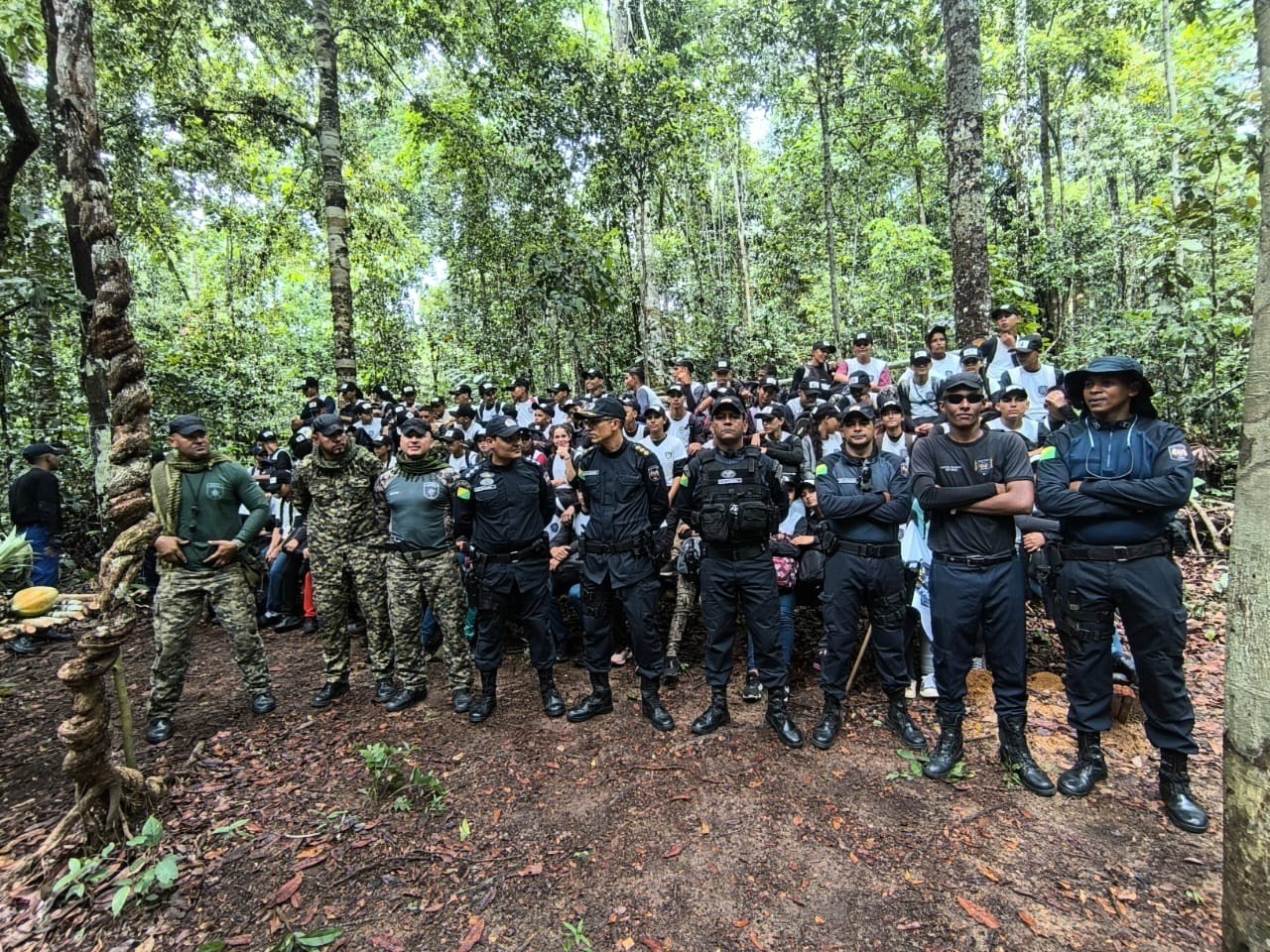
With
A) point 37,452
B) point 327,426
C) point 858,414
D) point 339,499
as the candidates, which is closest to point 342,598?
point 339,499

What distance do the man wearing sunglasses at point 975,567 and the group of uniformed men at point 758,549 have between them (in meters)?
0.01

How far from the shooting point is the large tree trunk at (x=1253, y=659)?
1.70m

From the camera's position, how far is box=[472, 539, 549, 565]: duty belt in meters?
4.42

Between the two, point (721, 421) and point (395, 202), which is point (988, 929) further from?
point (395, 202)

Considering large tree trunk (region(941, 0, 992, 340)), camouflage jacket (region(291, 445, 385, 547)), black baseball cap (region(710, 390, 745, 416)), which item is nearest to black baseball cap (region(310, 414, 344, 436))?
camouflage jacket (region(291, 445, 385, 547))

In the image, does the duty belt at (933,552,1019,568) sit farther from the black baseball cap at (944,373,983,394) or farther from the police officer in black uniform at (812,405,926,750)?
the black baseball cap at (944,373,983,394)

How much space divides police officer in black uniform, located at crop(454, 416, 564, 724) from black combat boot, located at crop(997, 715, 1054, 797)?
9.55 ft

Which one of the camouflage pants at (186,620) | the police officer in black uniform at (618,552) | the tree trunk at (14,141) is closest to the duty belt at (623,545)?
the police officer in black uniform at (618,552)

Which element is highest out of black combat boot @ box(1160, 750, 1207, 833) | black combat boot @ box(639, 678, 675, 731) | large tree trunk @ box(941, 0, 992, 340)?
large tree trunk @ box(941, 0, 992, 340)

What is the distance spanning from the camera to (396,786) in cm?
350

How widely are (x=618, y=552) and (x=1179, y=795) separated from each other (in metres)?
3.35

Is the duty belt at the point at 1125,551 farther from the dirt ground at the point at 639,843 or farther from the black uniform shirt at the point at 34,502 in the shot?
the black uniform shirt at the point at 34,502

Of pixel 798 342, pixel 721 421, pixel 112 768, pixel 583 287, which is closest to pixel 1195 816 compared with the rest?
pixel 721 421

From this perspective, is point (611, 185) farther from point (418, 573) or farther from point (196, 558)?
point (196, 558)
